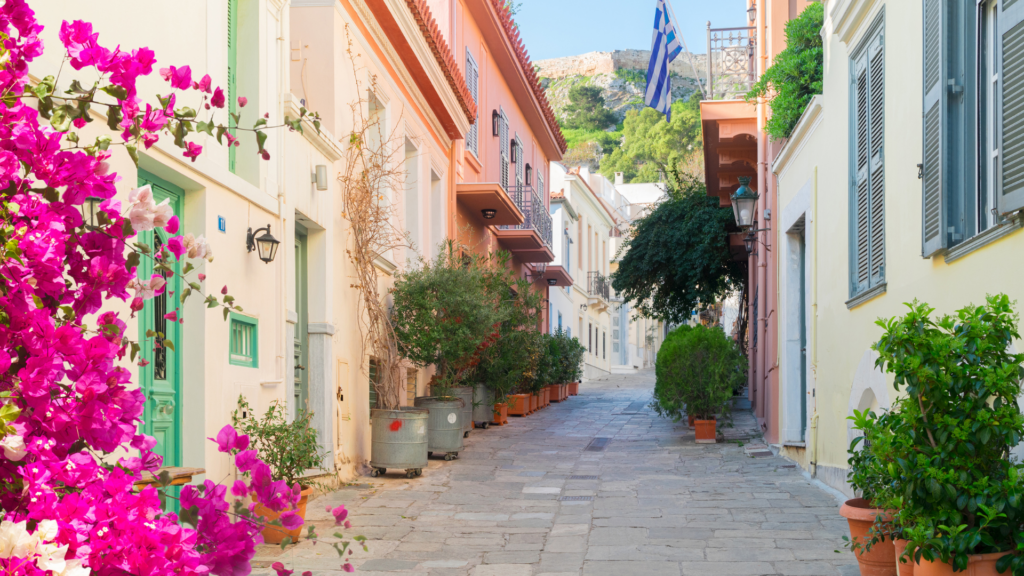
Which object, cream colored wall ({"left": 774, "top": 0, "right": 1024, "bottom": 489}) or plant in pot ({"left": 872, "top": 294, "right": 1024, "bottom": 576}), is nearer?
plant in pot ({"left": 872, "top": 294, "right": 1024, "bottom": 576})

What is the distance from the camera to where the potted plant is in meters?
13.3

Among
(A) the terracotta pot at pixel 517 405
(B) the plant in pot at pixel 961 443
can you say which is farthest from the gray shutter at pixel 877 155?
(A) the terracotta pot at pixel 517 405

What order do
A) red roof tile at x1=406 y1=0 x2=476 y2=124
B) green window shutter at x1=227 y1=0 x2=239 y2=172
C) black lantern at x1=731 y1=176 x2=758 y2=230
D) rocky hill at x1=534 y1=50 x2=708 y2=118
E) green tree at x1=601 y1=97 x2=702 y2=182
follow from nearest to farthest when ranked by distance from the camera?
green window shutter at x1=227 y1=0 x2=239 y2=172
red roof tile at x1=406 y1=0 x2=476 y2=124
black lantern at x1=731 y1=176 x2=758 y2=230
green tree at x1=601 y1=97 x2=702 y2=182
rocky hill at x1=534 y1=50 x2=708 y2=118

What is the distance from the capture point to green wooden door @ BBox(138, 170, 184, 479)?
5.96 metres

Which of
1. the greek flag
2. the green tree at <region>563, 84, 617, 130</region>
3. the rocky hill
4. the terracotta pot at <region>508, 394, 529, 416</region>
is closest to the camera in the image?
the terracotta pot at <region>508, 394, 529, 416</region>

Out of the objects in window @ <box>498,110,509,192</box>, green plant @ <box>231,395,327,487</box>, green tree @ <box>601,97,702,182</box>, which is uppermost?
green tree @ <box>601,97,702,182</box>

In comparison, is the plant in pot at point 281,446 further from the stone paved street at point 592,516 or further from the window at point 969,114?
the window at point 969,114

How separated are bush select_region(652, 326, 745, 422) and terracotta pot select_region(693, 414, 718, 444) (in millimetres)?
300

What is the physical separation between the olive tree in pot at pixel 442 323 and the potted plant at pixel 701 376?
3429 mm

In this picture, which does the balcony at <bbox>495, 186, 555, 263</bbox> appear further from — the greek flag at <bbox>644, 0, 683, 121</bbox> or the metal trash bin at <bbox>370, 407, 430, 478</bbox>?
the metal trash bin at <bbox>370, 407, 430, 478</bbox>

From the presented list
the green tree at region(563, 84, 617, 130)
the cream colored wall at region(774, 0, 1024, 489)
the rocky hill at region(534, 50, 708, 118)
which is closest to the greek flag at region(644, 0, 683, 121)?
the cream colored wall at region(774, 0, 1024, 489)

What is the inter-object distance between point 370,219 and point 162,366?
4410 mm

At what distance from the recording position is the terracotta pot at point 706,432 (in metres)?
13.2

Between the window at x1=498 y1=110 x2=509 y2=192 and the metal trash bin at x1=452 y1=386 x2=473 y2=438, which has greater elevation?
the window at x1=498 y1=110 x2=509 y2=192
